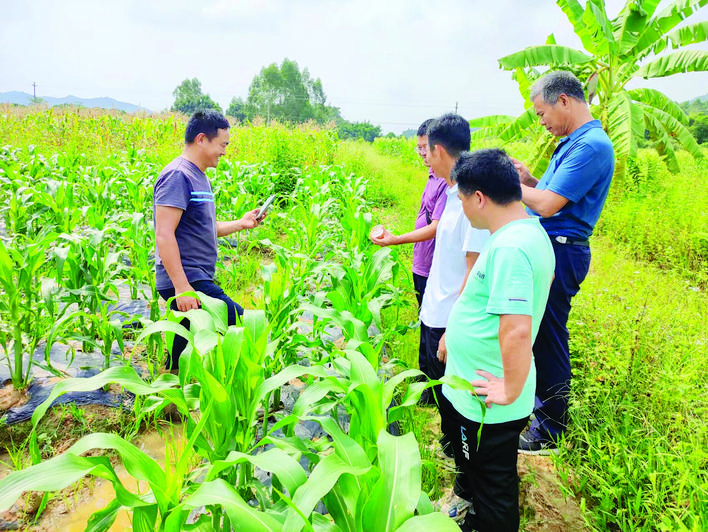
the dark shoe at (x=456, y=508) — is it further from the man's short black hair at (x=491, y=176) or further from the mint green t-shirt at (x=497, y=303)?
the man's short black hair at (x=491, y=176)

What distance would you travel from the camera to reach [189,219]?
2.41m

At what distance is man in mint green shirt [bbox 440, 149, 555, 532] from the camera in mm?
1279

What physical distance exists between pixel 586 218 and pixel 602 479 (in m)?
1.29

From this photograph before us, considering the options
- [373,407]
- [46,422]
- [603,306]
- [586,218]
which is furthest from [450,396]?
[603,306]

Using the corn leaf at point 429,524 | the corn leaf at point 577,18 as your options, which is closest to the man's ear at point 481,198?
the corn leaf at point 429,524

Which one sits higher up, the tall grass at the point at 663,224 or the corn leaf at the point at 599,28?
the corn leaf at the point at 599,28

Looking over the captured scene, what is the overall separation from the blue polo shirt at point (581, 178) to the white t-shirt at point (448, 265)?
663 millimetres

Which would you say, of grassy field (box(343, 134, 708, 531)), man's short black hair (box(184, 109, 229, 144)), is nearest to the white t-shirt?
grassy field (box(343, 134, 708, 531))

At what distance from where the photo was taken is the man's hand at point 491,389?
4.43 feet

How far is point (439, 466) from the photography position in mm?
2018

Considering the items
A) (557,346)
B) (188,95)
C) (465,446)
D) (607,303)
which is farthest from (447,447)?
(188,95)

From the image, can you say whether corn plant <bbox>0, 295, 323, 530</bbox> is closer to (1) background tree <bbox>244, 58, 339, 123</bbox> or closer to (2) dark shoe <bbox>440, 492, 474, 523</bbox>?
(2) dark shoe <bbox>440, 492, 474, 523</bbox>

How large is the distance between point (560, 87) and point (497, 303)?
5.14 feet

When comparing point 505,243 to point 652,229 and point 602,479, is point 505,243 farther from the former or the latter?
point 652,229
